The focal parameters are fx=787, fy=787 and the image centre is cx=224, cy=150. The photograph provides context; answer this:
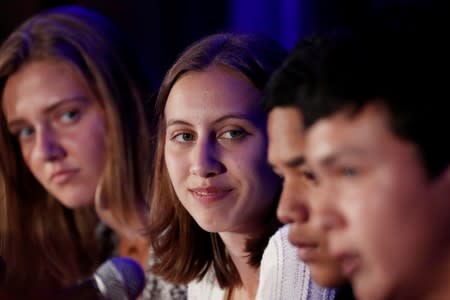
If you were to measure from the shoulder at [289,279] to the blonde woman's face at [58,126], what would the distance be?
2.48 feet

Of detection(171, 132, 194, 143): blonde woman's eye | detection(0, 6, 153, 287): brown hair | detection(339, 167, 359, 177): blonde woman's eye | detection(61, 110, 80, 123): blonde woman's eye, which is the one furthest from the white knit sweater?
detection(61, 110, 80, 123): blonde woman's eye

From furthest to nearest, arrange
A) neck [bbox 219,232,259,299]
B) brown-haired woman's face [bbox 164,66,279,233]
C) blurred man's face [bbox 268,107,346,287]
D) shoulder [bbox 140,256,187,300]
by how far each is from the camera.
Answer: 1. shoulder [bbox 140,256,187,300]
2. neck [bbox 219,232,259,299]
3. brown-haired woman's face [bbox 164,66,279,233]
4. blurred man's face [bbox 268,107,346,287]

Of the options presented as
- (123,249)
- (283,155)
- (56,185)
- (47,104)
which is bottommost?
(123,249)

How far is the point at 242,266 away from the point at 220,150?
1.04ft

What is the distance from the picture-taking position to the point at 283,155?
105 centimetres

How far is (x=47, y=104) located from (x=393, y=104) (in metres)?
1.25

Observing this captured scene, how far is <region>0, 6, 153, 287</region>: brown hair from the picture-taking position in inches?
80.0

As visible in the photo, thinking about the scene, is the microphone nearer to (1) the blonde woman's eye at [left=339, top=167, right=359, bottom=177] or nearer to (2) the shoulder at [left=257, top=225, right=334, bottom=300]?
(2) the shoulder at [left=257, top=225, right=334, bottom=300]

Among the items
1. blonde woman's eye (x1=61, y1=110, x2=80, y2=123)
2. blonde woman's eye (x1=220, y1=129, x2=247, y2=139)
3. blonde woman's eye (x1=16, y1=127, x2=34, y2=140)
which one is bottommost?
blonde woman's eye (x1=16, y1=127, x2=34, y2=140)

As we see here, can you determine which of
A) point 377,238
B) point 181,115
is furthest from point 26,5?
point 377,238

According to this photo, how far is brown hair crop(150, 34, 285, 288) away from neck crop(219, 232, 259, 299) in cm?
2

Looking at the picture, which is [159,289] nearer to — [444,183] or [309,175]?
[309,175]

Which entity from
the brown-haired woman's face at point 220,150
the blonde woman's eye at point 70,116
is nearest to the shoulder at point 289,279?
the brown-haired woman's face at point 220,150

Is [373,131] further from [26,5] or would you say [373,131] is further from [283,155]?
[26,5]
